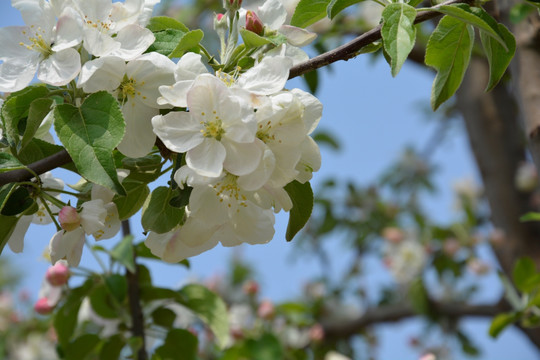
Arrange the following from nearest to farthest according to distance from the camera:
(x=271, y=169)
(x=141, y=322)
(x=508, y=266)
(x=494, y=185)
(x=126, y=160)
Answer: (x=271, y=169) < (x=126, y=160) < (x=141, y=322) < (x=508, y=266) < (x=494, y=185)

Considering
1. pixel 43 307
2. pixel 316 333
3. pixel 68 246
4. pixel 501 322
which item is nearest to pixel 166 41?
pixel 68 246

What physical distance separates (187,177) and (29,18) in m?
0.30

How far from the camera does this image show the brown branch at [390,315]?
252 cm

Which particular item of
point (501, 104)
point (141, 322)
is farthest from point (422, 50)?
point (141, 322)

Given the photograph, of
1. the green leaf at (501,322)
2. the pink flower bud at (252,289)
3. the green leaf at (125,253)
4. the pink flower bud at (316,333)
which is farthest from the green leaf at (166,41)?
the pink flower bud at (252,289)

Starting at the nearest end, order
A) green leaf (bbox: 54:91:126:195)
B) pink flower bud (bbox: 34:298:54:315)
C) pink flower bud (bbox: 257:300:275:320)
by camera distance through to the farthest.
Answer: green leaf (bbox: 54:91:126:195) < pink flower bud (bbox: 34:298:54:315) < pink flower bud (bbox: 257:300:275:320)

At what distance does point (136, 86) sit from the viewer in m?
0.72

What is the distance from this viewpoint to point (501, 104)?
2.53 metres

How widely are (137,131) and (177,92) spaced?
0.28 feet

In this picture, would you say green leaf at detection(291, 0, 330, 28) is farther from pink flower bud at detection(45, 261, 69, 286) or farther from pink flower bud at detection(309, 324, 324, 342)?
pink flower bud at detection(309, 324, 324, 342)

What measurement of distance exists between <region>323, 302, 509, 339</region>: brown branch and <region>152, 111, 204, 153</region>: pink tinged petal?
2.06 metres

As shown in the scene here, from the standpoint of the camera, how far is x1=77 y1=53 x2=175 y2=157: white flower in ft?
2.29

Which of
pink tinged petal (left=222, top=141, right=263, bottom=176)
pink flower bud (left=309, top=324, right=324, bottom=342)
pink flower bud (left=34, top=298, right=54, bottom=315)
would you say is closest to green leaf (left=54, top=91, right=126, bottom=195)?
pink tinged petal (left=222, top=141, right=263, bottom=176)

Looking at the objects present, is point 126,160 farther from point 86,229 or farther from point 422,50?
point 422,50
